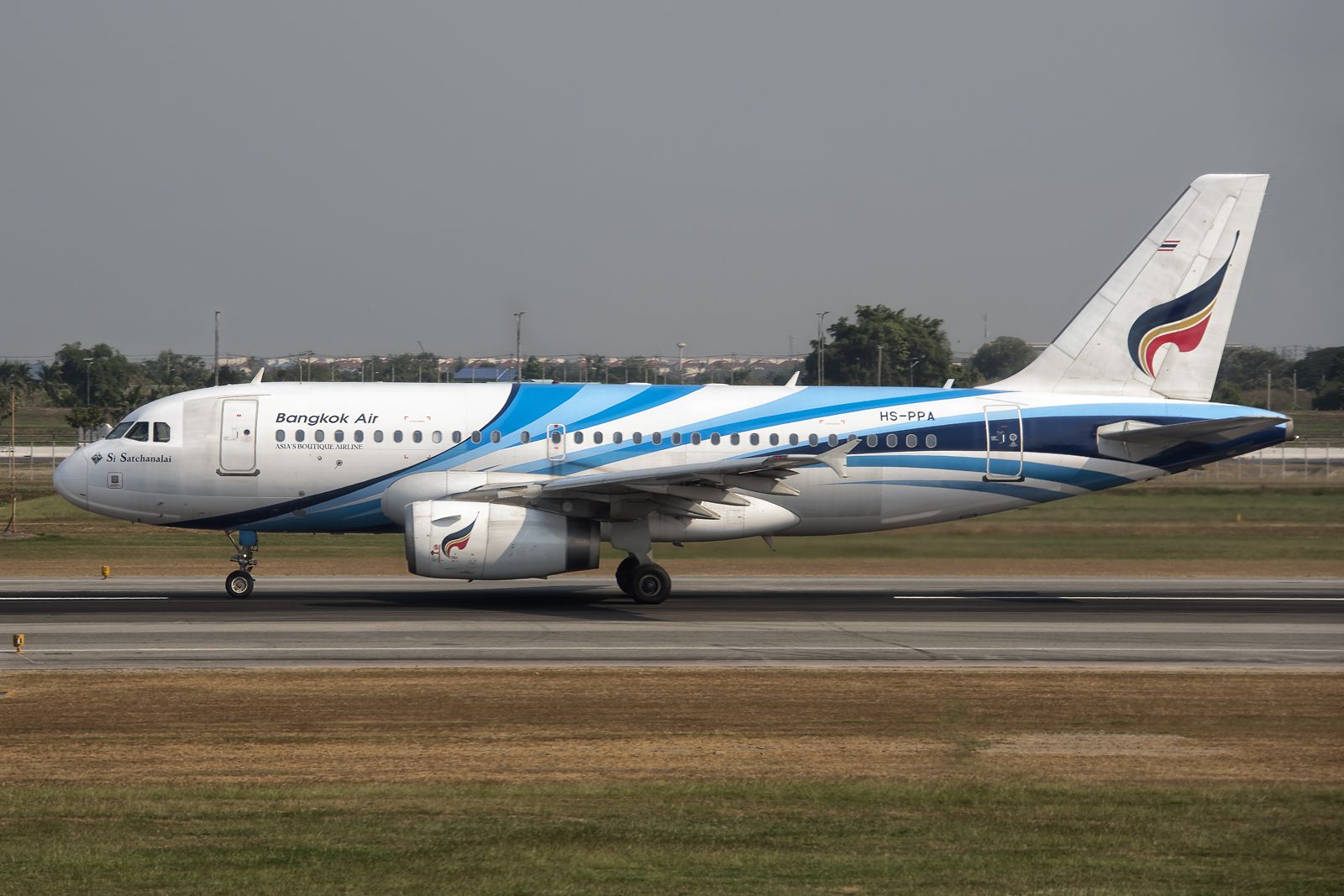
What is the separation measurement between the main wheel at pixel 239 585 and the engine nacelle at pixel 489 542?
Answer: 3.99 metres

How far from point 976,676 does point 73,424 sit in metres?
54.9

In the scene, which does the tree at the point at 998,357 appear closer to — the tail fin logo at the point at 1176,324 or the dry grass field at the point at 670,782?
the tail fin logo at the point at 1176,324

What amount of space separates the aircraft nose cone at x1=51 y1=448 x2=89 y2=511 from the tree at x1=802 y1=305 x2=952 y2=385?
44.0 m

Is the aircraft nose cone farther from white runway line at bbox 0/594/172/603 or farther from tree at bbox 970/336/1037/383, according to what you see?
tree at bbox 970/336/1037/383

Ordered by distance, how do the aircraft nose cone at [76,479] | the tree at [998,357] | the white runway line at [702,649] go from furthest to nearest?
the tree at [998,357] < the aircraft nose cone at [76,479] < the white runway line at [702,649]

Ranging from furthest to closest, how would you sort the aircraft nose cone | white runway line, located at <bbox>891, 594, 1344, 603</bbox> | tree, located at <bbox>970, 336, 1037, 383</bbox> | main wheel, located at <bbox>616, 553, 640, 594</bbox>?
tree, located at <bbox>970, 336, 1037, 383</bbox>, white runway line, located at <bbox>891, 594, 1344, 603</bbox>, the aircraft nose cone, main wheel, located at <bbox>616, 553, 640, 594</bbox>

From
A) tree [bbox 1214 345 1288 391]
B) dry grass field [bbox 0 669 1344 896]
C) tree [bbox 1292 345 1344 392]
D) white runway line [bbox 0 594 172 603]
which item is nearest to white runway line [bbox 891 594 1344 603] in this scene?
dry grass field [bbox 0 669 1344 896]

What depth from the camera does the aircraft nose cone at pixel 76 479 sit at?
2658 centimetres

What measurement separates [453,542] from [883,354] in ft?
152

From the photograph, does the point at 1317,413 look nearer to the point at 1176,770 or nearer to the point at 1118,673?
the point at 1118,673

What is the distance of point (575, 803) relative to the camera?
11531mm

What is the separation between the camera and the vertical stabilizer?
28594 millimetres

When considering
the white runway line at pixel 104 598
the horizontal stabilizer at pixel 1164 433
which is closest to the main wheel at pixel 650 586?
the white runway line at pixel 104 598

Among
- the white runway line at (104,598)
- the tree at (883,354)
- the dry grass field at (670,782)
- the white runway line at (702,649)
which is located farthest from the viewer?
the tree at (883,354)
